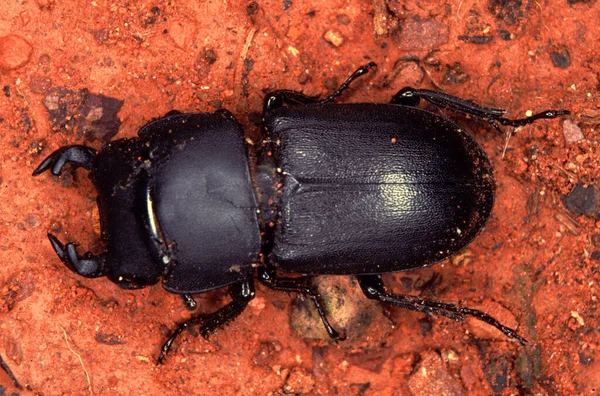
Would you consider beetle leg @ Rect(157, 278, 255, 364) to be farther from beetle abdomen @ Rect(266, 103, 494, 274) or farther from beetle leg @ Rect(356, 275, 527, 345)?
beetle leg @ Rect(356, 275, 527, 345)

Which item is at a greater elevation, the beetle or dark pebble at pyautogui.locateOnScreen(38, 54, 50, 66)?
dark pebble at pyautogui.locateOnScreen(38, 54, 50, 66)

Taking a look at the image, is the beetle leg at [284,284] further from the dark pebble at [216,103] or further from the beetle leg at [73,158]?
the beetle leg at [73,158]

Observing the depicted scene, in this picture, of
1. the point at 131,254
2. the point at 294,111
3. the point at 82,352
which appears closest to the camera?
the point at 131,254

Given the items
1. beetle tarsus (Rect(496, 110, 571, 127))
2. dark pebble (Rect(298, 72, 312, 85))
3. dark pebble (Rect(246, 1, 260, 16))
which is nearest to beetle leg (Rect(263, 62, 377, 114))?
dark pebble (Rect(298, 72, 312, 85))

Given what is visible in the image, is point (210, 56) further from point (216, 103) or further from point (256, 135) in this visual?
point (256, 135)

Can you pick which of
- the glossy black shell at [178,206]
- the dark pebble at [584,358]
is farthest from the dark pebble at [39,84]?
the dark pebble at [584,358]

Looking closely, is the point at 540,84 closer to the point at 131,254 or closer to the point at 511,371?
the point at 511,371

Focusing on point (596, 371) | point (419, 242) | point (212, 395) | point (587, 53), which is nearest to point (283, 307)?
point (212, 395)
